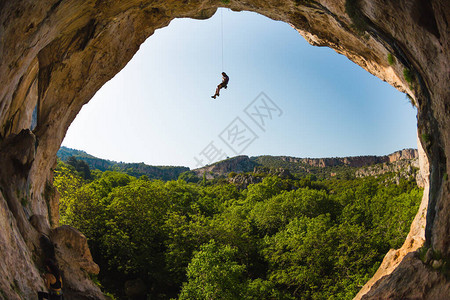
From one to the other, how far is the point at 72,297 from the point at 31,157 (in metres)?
5.51

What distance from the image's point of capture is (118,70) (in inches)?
601

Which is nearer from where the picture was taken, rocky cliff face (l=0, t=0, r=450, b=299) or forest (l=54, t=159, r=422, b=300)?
rocky cliff face (l=0, t=0, r=450, b=299)

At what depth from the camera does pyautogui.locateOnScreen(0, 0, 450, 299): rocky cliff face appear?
24.6 ft

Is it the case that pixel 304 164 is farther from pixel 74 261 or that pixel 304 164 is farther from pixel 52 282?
pixel 52 282

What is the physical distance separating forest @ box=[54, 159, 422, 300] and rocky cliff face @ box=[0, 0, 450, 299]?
6771 millimetres

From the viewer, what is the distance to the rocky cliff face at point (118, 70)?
7484 mm

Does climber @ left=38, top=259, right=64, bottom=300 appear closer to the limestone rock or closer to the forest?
the limestone rock

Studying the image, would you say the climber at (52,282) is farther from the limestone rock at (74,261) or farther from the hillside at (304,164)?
the hillside at (304,164)

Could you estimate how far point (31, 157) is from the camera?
9930 mm

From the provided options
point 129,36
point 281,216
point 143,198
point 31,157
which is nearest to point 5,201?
point 31,157

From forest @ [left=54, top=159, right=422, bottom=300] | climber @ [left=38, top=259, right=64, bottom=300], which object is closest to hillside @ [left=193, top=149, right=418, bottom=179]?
forest @ [left=54, top=159, right=422, bottom=300]

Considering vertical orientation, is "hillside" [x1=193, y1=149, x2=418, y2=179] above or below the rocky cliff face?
above

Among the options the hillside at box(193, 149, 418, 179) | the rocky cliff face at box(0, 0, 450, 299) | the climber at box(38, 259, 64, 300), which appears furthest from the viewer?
the hillside at box(193, 149, 418, 179)

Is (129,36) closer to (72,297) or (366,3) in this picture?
(366,3)
